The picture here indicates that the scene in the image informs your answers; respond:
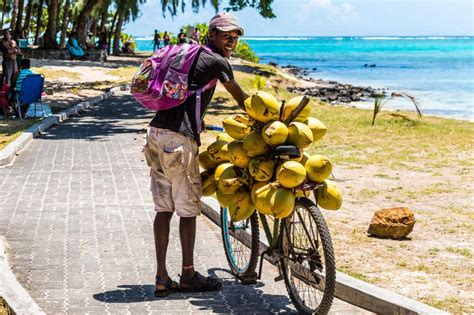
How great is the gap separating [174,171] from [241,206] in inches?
20.3

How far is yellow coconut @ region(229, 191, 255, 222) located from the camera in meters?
5.33

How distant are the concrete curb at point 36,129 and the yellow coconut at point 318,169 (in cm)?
690

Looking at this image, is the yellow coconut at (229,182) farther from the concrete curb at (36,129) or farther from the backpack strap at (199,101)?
the concrete curb at (36,129)

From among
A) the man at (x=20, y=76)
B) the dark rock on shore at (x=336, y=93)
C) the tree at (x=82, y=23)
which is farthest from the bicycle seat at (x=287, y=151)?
the tree at (x=82, y=23)

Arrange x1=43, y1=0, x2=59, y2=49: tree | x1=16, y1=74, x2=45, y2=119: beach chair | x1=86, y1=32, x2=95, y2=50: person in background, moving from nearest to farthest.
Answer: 1. x1=16, y1=74, x2=45, y2=119: beach chair
2. x1=43, y1=0, x2=59, y2=49: tree
3. x1=86, y1=32, x2=95, y2=50: person in background

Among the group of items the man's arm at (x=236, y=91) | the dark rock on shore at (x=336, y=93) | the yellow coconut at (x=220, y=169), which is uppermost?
the man's arm at (x=236, y=91)

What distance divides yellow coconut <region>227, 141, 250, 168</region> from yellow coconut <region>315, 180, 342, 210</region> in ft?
1.68

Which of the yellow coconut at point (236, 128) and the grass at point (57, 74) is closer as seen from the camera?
the yellow coconut at point (236, 128)

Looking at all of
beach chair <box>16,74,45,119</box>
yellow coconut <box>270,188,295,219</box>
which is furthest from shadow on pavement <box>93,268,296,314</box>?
beach chair <box>16,74,45,119</box>

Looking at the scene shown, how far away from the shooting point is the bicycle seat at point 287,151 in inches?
195

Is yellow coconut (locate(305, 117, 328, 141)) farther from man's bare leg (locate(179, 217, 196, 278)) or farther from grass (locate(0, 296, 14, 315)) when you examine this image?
grass (locate(0, 296, 14, 315))

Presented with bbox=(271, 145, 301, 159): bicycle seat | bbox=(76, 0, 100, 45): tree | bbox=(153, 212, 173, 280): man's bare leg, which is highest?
bbox=(76, 0, 100, 45): tree

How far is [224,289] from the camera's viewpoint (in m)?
5.84

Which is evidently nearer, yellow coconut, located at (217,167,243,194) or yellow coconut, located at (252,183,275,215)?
yellow coconut, located at (252,183,275,215)
